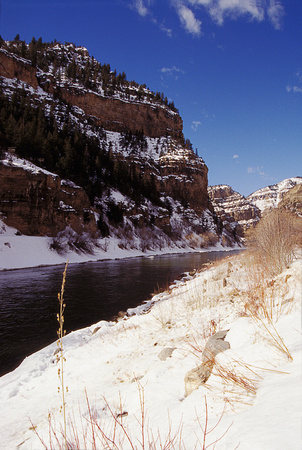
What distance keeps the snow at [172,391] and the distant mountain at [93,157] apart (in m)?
33.0

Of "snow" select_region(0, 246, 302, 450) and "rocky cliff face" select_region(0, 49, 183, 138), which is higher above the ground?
"rocky cliff face" select_region(0, 49, 183, 138)

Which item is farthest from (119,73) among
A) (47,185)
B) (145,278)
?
(145,278)

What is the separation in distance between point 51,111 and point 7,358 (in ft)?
262

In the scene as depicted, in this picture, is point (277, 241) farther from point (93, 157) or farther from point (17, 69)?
point (17, 69)

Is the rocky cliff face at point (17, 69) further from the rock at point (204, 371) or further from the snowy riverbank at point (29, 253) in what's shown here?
the rock at point (204, 371)

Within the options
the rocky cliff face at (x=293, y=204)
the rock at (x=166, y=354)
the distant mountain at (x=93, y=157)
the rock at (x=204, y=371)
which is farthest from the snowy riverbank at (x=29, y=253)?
the rock at (x=204, y=371)

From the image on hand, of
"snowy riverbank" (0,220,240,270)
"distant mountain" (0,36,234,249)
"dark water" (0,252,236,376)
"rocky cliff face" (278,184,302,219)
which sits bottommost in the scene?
"dark water" (0,252,236,376)

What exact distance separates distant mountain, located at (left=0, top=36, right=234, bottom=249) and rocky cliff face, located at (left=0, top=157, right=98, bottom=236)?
0.13 meters

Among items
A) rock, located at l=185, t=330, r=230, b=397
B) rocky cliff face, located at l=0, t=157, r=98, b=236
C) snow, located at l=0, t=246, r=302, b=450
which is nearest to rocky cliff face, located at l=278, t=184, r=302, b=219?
snow, located at l=0, t=246, r=302, b=450

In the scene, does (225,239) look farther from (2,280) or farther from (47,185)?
(2,280)

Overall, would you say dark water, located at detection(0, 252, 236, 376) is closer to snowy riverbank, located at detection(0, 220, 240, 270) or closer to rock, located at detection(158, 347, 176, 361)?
rock, located at detection(158, 347, 176, 361)

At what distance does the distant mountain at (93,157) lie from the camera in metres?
36.9

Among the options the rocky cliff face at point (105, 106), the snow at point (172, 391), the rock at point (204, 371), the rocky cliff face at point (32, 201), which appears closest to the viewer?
the snow at point (172, 391)

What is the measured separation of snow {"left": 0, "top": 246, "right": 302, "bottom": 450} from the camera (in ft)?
5.05
